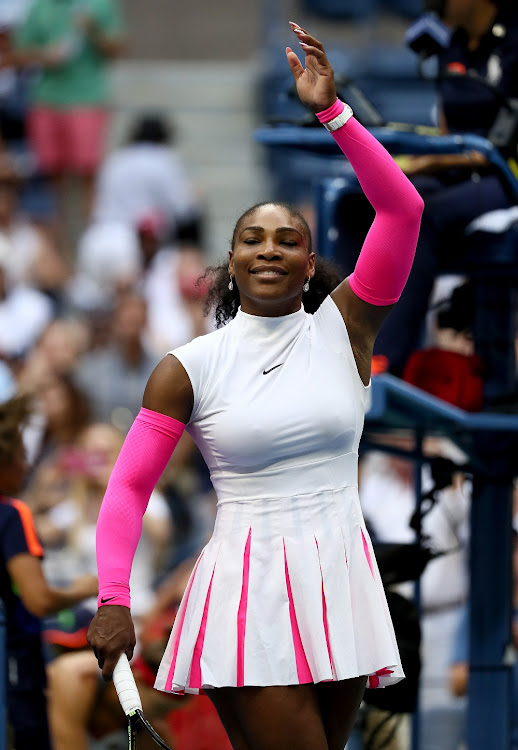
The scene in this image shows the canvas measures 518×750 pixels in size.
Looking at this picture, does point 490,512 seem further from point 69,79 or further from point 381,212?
point 69,79

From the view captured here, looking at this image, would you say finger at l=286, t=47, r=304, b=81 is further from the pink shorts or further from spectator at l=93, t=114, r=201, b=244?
the pink shorts

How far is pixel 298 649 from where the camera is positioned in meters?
3.24

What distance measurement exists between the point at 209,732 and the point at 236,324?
2194mm

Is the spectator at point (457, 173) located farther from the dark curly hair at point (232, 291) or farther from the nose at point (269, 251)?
the nose at point (269, 251)

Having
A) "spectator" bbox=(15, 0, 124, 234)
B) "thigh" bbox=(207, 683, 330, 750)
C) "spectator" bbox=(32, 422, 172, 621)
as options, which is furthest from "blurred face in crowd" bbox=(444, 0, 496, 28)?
"spectator" bbox=(15, 0, 124, 234)

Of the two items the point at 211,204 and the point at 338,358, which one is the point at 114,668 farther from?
the point at 211,204

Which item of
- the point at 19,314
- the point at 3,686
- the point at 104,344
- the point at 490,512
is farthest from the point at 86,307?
the point at 3,686

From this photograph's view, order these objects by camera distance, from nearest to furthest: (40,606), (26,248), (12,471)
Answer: (40,606) < (12,471) < (26,248)

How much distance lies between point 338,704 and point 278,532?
415 millimetres

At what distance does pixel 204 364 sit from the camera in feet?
11.0

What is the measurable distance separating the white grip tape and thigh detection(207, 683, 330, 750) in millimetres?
226

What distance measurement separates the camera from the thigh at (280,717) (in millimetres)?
3197

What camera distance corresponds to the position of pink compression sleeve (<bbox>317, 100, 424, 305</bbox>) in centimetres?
334

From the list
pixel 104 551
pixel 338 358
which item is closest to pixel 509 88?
pixel 338 358
